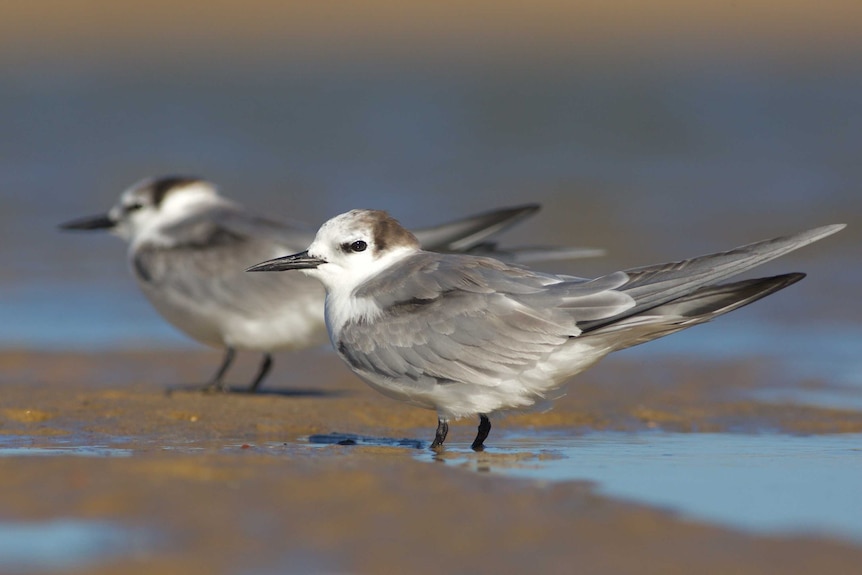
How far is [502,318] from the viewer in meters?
5.51

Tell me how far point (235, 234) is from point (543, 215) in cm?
719

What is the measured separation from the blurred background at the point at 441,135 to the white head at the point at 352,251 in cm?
336

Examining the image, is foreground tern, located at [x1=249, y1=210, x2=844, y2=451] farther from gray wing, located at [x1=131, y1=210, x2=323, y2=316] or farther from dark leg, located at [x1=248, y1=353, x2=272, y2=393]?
dark leg, located at [x1=248, y1=353, x2=272, y2=393]

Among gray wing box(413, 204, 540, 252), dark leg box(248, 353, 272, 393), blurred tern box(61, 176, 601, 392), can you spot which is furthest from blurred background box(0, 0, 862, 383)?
gray wing box(413, 204, 540, 252)

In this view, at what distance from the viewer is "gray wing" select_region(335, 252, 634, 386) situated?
5.41m

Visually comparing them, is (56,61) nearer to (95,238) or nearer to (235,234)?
(95,238)

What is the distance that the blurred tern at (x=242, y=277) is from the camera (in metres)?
7.61

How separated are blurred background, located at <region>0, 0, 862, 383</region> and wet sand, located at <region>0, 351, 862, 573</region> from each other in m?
2.61

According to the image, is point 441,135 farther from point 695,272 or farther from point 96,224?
point 695,272

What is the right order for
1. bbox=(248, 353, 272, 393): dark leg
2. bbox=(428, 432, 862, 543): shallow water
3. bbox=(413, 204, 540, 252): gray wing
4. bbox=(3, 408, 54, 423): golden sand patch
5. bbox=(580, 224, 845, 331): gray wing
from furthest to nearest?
bbox=(248, 353, 272, 393): dark leg < bbox=(413, 204, 540, 252): gray wing < bbox=(3, 408, 54, 423): golden sand patch < bbox=(580, 224, 845, 331): gray wing < bbox=(428, 432, 862, 543): shallow water

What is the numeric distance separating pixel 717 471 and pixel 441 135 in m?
15.0

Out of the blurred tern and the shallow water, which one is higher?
the blurred tern

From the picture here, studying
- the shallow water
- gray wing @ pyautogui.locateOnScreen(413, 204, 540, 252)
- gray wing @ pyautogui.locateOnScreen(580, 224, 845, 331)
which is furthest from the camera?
gray wing @ pyautogui.locateOnScreen(413, 204, 540, 252)

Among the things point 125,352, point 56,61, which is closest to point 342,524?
point 125,352
